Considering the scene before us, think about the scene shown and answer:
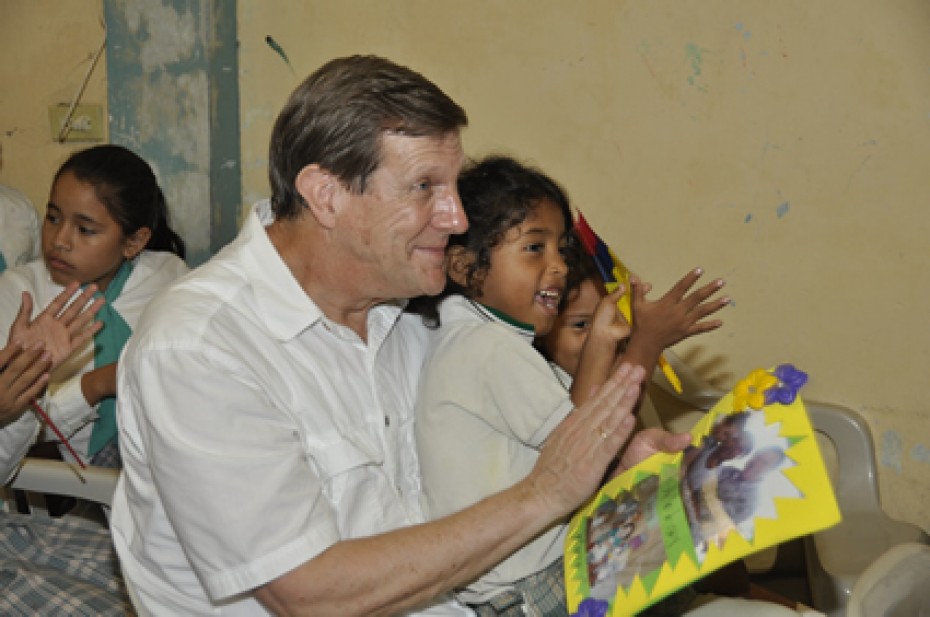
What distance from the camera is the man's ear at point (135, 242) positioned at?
10.5 ft

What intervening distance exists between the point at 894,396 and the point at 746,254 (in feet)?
2.03

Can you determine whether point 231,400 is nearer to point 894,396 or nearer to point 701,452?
point 701,452

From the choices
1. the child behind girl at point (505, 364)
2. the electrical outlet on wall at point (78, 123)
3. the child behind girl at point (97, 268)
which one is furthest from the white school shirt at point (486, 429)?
the electrical outlet on wall at point (78, 123)

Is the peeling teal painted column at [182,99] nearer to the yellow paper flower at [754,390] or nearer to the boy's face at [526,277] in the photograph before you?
the boy's face at [526,277]

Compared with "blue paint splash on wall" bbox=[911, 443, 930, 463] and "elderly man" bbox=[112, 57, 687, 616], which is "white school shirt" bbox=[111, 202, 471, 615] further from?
"blue paint splash on wall" bbox=[911, 443, 930, 463]

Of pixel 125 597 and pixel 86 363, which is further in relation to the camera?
pixel 86 363

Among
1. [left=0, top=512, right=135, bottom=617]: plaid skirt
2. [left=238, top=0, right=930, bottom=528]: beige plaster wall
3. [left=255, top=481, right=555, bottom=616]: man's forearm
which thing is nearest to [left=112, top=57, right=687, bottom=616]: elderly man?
[left=255, top=481, right=555, bottom=616]: man's forearm

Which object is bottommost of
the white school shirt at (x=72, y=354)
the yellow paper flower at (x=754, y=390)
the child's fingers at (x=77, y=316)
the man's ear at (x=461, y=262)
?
the white school shirt at (x=72, y=354)

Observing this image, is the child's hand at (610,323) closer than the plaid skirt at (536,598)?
No

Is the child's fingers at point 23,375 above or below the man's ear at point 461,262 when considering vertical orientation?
A: below

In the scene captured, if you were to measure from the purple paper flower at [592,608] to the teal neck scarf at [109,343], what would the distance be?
1.73 meters

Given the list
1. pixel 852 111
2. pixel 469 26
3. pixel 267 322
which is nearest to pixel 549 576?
pixel 267 322

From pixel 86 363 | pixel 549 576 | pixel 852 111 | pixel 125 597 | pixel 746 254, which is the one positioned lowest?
pixel 125 597

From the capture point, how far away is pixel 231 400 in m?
1.57
